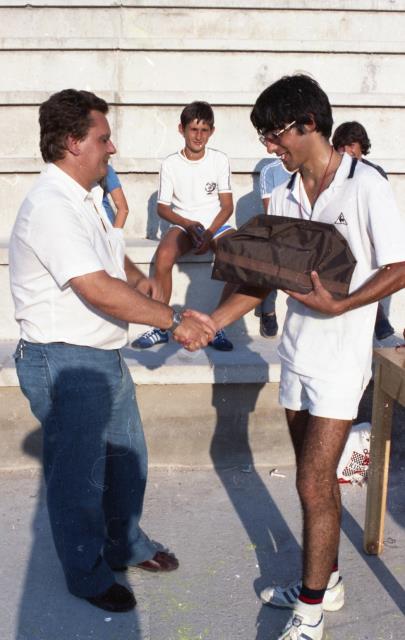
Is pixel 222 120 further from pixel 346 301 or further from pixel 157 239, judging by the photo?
pixel 346 301

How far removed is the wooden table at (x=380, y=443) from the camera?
11.7ft

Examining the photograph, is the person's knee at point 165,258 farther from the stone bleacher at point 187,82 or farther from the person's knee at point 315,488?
the person's knee at point 315,488

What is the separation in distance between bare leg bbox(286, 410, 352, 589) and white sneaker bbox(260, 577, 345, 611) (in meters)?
0.33

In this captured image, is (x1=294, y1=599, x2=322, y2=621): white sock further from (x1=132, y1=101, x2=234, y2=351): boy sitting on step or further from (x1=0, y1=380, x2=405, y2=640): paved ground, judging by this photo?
(x1=132, y1=101, x2=234, y2=351): boy sitting on step

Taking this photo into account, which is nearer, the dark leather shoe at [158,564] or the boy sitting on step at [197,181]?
the dark leather shoe at [158,564]

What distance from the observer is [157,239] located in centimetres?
641

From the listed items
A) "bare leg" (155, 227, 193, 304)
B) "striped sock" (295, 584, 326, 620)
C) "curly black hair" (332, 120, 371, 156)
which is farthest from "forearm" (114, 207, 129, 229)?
"striped sock" (295, 584, 326, 620)

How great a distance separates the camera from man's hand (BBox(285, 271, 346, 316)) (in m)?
2.88

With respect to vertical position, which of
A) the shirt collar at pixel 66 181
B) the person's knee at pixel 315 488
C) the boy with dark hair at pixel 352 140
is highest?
the boy with dark hair at pixel 352 140

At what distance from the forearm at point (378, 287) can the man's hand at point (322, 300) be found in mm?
22

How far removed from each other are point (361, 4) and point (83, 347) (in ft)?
23.3

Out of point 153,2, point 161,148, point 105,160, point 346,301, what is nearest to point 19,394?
point 105,160

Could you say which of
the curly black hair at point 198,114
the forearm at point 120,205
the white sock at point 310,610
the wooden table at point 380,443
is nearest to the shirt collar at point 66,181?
the wooden table at point 380,443

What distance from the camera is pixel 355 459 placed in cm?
464
